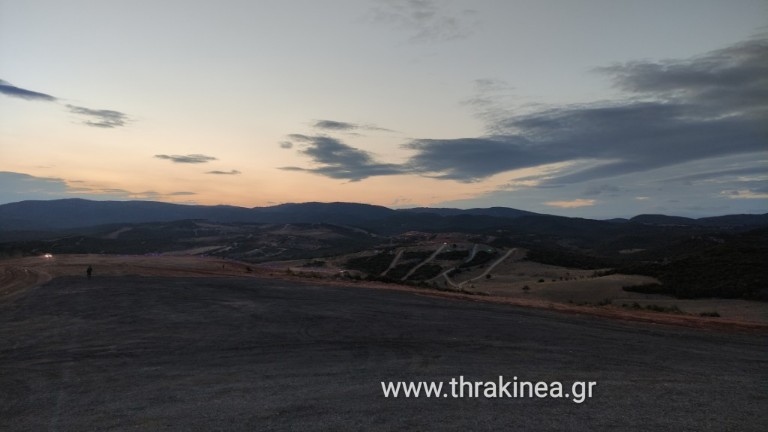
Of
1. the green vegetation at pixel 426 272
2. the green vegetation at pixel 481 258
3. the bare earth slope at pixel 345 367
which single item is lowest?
the green vegetation at pixel 426 272

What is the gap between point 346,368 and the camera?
10.6 meters

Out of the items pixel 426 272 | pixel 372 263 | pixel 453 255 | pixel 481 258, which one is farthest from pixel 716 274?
pixel 372 263

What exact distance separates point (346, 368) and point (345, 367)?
99 millimetres

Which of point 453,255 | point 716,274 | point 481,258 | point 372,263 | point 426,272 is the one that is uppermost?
point 716,274

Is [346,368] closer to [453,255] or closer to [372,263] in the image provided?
[372,263]

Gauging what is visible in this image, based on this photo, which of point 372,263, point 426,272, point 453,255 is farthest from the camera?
point 453,255

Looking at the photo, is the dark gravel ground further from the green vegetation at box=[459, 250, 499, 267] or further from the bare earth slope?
the green vegetation at box=[459, 250, 499, 267]

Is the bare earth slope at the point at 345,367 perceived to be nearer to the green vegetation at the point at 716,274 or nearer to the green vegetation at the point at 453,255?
the green vegetation at the point at 716,274

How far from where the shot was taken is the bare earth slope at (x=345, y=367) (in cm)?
754

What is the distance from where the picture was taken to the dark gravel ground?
24.7ft

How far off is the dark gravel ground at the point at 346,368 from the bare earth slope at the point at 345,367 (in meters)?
0.05

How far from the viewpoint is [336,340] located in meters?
13.7

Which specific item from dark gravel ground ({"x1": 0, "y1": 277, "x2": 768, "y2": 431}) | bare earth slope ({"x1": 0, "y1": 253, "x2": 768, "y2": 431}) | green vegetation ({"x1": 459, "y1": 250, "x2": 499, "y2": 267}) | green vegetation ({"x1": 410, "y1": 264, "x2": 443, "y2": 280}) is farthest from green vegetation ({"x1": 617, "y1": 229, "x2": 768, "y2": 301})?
green vegetation ({"x1": 459, "y1": 250, "x2": 499, "y2": 267})

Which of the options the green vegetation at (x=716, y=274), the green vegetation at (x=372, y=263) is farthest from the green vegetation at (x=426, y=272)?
the green vegetation at (x=716, y=274)
